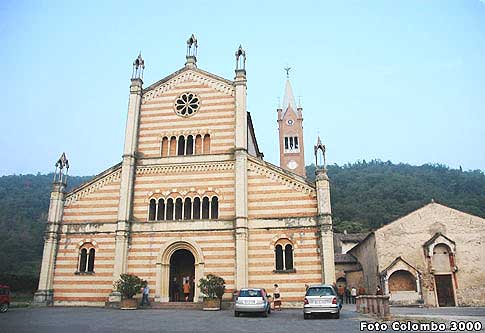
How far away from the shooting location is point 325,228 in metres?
25.0

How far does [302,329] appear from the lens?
44.2 ft

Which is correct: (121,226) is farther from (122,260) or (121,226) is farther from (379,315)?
(379,315)

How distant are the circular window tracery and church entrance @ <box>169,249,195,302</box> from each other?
33.9 feet

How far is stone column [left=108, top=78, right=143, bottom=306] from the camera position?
26191 millimetres

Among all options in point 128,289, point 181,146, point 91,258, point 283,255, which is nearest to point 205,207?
point 181,146

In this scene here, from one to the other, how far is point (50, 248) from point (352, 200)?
71.9 meters

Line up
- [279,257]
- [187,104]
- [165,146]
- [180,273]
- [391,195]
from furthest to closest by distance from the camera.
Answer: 1. [391,195]
2. [187,104]
3. [165,146]
4. [180,273]
5. [279,257]

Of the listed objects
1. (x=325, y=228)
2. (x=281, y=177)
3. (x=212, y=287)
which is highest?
(x=281, y=177)

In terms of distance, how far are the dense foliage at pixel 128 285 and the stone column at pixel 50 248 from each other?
5.64 metres

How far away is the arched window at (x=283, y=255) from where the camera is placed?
83.2 ft

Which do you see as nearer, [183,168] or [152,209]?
[152,209]

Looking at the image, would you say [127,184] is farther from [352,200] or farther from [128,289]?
[352,200]

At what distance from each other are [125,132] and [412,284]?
25.8 meters

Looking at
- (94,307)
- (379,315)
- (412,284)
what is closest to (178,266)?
(94,307)
